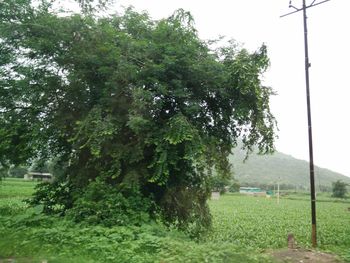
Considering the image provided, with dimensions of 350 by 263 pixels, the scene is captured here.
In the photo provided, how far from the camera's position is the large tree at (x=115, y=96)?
949 centimetres

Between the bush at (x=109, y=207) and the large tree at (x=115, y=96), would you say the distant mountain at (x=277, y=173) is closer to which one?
the large tree at (x=115, y=96)

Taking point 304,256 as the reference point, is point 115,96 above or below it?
above

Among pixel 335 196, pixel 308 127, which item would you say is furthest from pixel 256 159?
pixel 308 127

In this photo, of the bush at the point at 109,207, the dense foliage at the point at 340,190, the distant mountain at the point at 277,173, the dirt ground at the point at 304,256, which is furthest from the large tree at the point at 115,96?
the distant mountain at the point at 277,173

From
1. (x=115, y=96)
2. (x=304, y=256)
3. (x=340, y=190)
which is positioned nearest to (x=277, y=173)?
(x=340, y=190)

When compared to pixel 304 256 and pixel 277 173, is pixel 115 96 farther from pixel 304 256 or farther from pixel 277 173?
pixel 277 173

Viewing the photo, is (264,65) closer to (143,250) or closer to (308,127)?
(308,127)

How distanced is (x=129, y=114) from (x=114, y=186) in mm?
1991

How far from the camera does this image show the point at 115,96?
982 cm

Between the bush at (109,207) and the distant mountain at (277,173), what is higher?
the distant mountain at (277,173)

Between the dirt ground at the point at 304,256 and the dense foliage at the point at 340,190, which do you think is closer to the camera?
the dirt ground at the point at 304,256

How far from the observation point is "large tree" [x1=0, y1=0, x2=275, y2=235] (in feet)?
31.1

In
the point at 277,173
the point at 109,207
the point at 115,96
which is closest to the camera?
the point at 109,207

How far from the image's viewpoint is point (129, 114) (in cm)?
939
